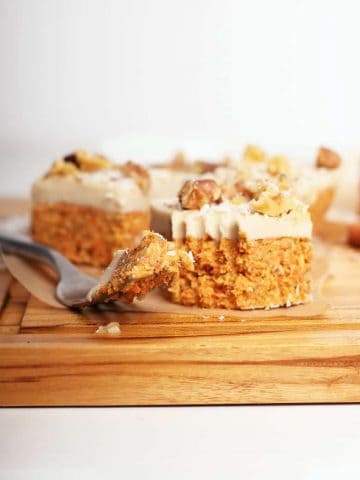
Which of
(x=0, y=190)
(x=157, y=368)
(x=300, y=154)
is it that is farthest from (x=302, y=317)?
(x=300, y=154)

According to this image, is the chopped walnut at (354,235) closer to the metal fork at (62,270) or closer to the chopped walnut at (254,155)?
the chopped walnut at (254,155)

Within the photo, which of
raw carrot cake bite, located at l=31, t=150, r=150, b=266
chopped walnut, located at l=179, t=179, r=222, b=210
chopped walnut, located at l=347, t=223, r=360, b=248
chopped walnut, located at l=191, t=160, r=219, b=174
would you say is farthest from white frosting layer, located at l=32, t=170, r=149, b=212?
chopped walnut, located at l=347, t=223, r=360, b=248

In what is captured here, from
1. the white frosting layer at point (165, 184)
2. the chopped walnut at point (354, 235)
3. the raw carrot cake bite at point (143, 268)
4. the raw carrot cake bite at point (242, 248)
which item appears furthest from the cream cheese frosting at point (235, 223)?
the white frosting layer at point (165, 184)

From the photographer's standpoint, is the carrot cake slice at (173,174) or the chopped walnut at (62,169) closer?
the chopped walnut at (62,169)

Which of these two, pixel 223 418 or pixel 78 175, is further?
pixel 78 175

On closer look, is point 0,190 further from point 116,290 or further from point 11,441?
point 11,441

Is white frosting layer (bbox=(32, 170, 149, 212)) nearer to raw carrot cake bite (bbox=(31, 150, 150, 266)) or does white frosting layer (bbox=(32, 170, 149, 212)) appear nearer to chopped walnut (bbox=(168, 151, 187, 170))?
raw carrot cake bite (bbox=(31, 150, 150, 266))

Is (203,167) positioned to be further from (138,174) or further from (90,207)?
(90,207)
